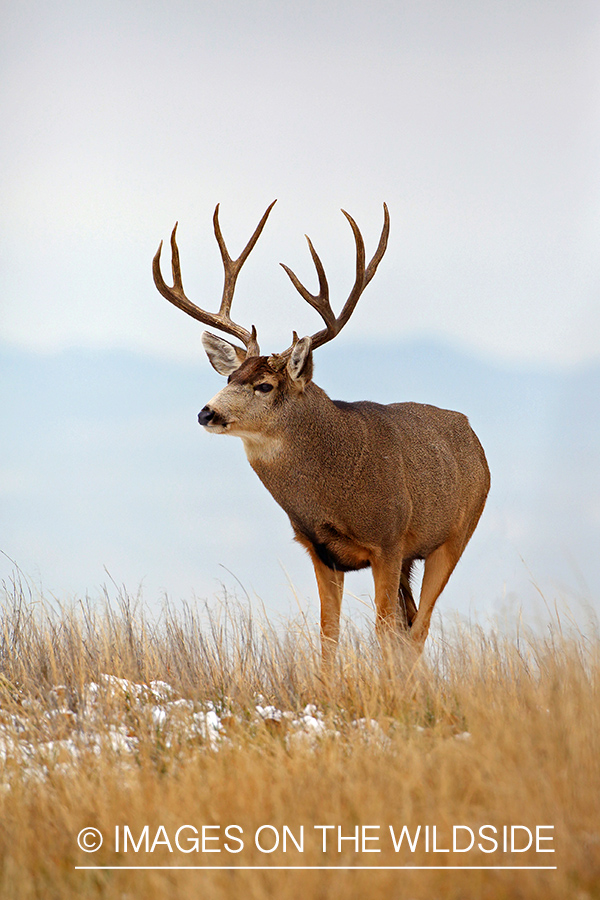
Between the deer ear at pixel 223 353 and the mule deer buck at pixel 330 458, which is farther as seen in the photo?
the deer ear at pixel 223 353

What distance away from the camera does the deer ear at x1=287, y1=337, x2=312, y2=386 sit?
22.7 feet

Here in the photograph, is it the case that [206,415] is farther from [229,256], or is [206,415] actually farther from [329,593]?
[229,256]

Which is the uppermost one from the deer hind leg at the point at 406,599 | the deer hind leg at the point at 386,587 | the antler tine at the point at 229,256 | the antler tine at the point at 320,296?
the antler tine at the point at 229,256

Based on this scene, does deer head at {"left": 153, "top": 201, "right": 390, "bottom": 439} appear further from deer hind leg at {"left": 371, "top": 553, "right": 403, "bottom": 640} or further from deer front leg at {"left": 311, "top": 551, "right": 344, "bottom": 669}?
deer hind leg at {"left": 371, "top": 553, "right": 403, "bottom": 640}

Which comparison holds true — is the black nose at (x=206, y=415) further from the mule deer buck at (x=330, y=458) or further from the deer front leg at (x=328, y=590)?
the deer front leg at (x=328, y=590)

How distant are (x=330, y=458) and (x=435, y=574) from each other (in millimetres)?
1906

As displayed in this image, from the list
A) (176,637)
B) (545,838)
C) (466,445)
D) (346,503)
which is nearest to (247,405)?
(346,503)

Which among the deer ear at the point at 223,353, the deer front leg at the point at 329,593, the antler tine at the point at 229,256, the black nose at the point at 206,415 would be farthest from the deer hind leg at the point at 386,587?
the antler tine at the point at 229,256

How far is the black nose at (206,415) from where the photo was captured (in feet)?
22.0

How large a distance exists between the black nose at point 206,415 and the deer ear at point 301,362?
2.49 ft

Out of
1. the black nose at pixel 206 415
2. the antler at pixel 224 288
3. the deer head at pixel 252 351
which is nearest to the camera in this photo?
the black nose at pixel 206 415

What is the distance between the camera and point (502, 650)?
21.4ft

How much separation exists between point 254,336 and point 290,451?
101 cm

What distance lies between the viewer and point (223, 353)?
7.40 m
